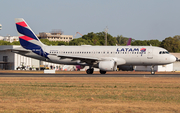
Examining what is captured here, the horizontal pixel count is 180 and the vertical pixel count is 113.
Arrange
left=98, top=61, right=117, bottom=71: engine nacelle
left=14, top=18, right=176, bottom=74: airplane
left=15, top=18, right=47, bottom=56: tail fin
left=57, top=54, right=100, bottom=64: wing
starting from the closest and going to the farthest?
1. left=98, top=61, right=117, bottom=71: engine nacelle
2. left=57, top=54, right=100, bottom=64: wing
3. left=14, top=18, right=176, bottom=74: airplane
4. left=15, top=18, right=47, bottom=56: tail fin

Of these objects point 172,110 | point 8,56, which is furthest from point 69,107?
point 8,56

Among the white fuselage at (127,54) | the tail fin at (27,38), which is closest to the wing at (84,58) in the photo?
the white fuselage at (127,54)

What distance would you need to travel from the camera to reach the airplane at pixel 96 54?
46781 millimetres

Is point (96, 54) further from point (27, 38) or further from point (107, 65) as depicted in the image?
point (27, 38)

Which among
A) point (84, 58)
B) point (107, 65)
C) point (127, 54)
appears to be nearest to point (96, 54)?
point (84, 58)

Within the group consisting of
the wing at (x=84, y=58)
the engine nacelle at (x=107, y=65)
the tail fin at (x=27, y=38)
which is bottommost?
the engine nacelle at (x=107, y=65)

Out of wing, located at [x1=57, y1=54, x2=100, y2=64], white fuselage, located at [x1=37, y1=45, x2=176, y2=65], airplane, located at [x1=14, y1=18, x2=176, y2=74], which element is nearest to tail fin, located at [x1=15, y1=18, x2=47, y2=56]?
airplane, located at [x1=14, y1=18, x2=176, y2=74]

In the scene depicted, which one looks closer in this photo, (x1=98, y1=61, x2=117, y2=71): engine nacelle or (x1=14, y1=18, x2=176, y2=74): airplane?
(x1=98, y1=61, x2=117, y2=71): engine nacelle

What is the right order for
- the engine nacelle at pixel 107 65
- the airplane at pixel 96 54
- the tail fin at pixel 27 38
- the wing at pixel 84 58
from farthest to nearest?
the tail fin at pixel 27 38
the airplane at pixel 96 54
the wing at pixel 84 58
the engine nacelle at pixel 107 65

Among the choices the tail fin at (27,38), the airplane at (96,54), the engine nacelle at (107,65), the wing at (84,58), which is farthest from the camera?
the tail fin at (27,38)

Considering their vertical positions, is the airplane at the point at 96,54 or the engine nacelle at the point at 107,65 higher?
the airplane at the point at 96,54

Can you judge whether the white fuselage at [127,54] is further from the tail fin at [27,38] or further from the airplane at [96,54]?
the tail fin at [27,38]

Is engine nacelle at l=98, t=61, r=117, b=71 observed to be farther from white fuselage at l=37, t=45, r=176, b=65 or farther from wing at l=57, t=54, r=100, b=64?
white fuselage at l=37, t=45, r=176, b=65

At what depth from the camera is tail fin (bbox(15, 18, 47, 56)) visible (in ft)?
166
